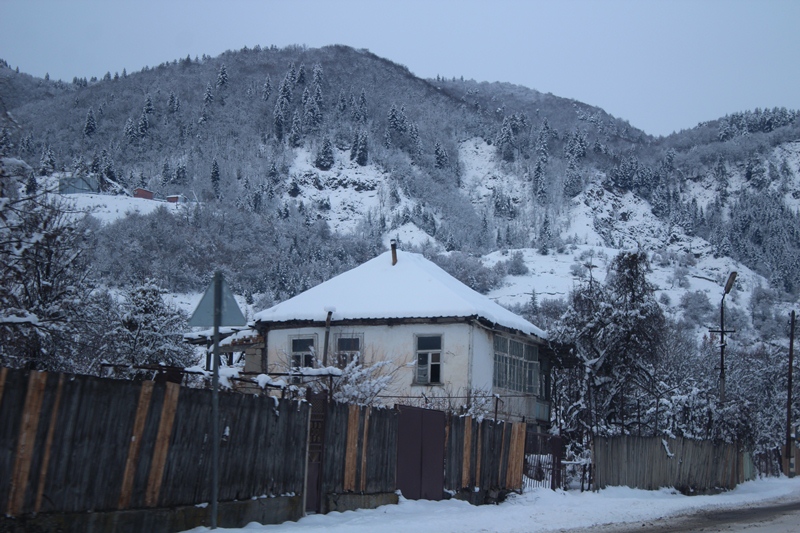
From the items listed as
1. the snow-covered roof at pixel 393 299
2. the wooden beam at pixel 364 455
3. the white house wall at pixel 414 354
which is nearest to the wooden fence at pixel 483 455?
the wooden beam at pixel 364 455

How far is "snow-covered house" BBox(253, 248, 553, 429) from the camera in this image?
94.7ft

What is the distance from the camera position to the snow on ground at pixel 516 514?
1419 cm

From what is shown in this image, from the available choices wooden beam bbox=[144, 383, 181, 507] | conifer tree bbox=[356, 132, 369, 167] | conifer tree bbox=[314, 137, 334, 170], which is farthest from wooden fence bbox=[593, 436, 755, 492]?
conifer tree bbox=[356, 132, 369, 167]

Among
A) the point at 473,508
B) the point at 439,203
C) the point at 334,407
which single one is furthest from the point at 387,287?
the point at 439,203

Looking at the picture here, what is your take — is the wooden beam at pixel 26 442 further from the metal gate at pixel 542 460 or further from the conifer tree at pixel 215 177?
the conifer tree at pixel 215 177

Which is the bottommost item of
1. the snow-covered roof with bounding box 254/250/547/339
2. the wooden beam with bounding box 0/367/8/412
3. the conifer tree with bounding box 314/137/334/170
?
the wooden beam with bounding box 0/367/8/412

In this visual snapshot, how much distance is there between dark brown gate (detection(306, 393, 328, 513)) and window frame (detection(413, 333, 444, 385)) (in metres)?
14.2

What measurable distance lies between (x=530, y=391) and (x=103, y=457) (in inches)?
963

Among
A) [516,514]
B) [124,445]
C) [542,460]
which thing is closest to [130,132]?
[542,460]

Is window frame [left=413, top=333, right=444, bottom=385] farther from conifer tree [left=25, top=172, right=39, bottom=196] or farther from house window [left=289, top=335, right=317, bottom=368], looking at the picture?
conifer tree [left=25, top=172, right=39, bottom=196]

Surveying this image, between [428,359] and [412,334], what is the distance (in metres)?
0.97

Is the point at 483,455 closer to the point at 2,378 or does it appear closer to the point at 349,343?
the point at 349,343

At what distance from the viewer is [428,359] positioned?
96.2ft

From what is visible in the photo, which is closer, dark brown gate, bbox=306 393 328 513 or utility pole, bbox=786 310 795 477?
dark brown gate, bbox=306 393 328 513
